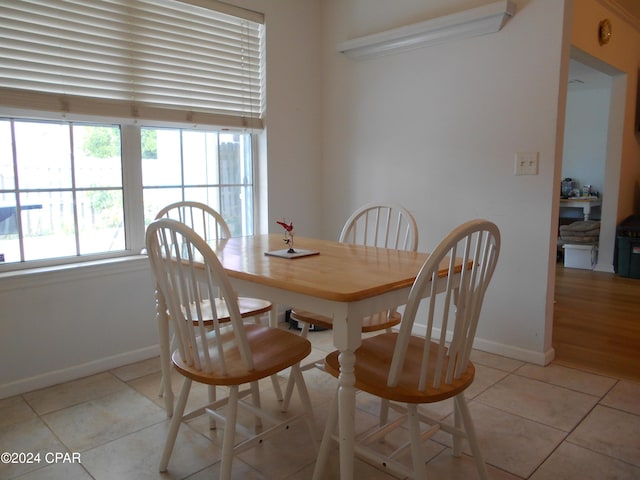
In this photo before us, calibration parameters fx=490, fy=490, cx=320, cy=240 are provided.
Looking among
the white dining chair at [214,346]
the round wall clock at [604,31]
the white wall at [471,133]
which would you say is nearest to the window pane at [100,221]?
the white dining chair at [214,346]

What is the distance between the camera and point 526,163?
272cm

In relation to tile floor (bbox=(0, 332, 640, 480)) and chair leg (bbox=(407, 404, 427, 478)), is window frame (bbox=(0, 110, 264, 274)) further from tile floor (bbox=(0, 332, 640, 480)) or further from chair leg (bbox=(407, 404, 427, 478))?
chair leg (bbox=(407, 404, 427, 478))

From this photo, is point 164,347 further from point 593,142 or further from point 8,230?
point 593,142

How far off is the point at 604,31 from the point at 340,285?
11.0 feet

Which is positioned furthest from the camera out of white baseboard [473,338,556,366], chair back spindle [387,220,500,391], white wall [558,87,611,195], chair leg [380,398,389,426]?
white wall [558,87,611,195]

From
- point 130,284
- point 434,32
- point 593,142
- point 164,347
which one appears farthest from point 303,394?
point 593,142

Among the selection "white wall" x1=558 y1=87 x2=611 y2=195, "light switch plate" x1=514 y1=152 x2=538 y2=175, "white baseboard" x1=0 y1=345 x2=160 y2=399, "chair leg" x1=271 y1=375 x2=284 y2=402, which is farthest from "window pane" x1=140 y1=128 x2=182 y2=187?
"white wall" x1=558 y1=87 x2=611 y2=195

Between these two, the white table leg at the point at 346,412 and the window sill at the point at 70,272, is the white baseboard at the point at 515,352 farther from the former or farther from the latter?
the window sill at the point at 70,272

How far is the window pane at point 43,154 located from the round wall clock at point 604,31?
3594 mm

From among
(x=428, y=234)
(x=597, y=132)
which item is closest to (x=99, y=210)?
(x=428, y=234)

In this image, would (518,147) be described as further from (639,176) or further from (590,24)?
(639,176)

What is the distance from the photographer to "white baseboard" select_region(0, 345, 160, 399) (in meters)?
2.37

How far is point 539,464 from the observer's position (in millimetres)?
Result: 1821

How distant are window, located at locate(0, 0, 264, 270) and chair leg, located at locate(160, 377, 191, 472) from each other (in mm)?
1262
